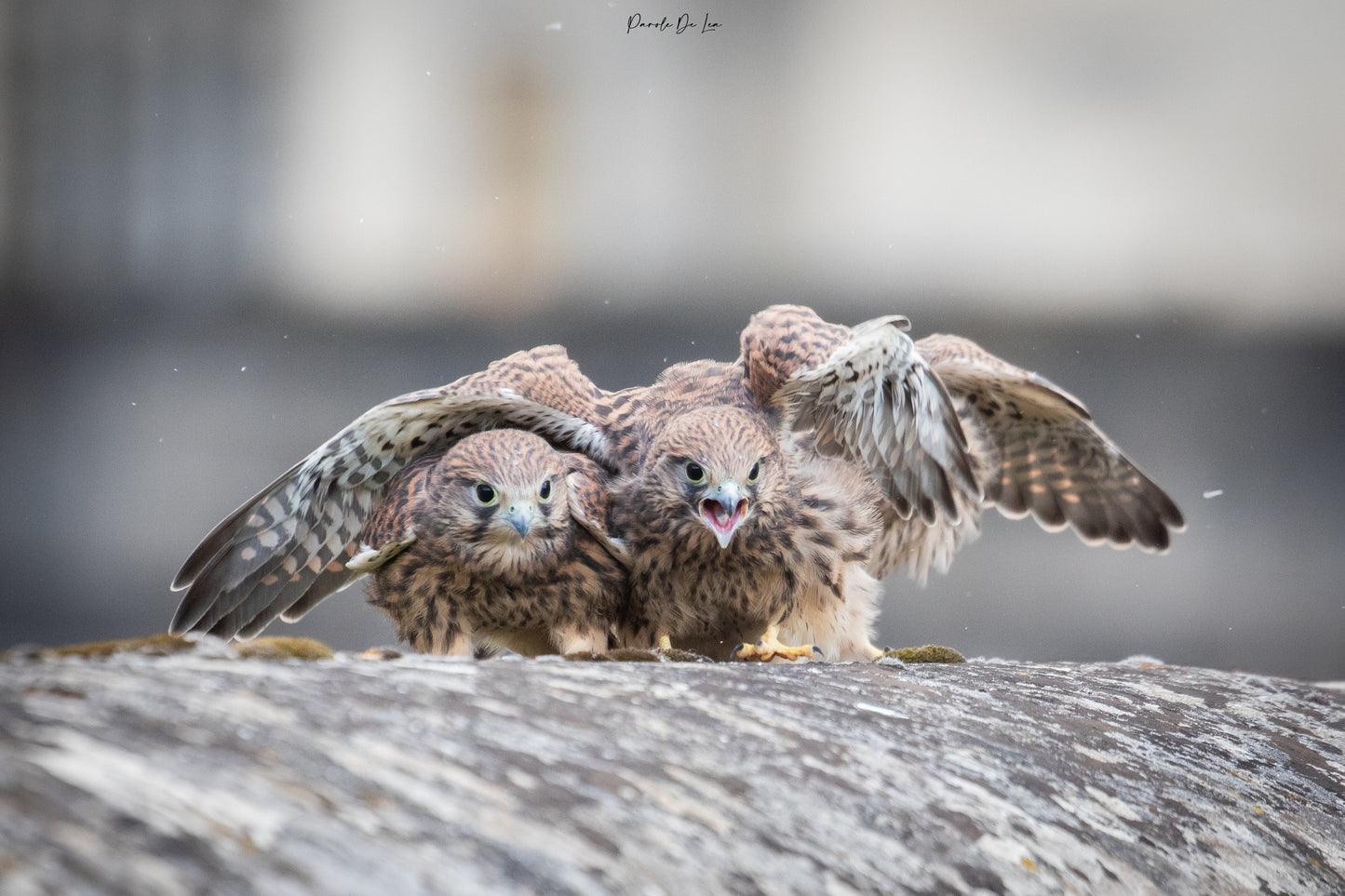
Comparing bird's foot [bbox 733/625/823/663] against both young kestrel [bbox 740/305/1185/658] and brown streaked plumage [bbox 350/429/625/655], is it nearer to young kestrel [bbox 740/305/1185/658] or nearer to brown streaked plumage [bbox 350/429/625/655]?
young kestrel [bbox 740/305/1185/658]

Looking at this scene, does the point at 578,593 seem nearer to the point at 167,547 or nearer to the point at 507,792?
the point at 507,792

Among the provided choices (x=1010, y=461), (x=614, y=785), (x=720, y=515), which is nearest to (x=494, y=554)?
(x=720, y=515)

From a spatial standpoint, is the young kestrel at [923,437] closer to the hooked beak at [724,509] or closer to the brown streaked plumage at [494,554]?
the hooked beak at [724,509]

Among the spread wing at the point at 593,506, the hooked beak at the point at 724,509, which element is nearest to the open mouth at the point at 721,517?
the hooked beak at the point at 724,509

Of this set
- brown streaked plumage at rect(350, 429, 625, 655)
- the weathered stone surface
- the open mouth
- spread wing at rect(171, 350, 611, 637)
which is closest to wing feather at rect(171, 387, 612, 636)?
spread wing at rect(171, 350, 611, 637)

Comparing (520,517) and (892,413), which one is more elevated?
(892,413)

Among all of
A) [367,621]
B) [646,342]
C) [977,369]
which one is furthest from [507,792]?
[646,342]

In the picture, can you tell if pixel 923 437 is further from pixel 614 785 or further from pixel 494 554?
pixel 614 785
